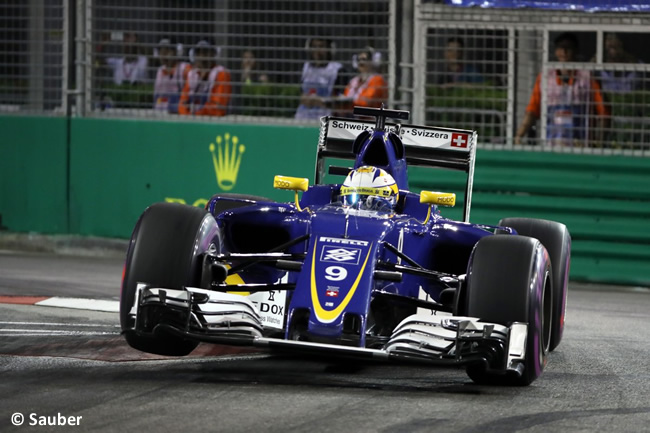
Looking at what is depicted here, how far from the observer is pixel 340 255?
764cm

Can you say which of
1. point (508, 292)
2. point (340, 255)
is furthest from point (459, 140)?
point (508, 292)

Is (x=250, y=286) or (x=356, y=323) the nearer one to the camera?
(x=356, y=323)

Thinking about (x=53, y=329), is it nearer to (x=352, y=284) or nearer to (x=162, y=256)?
(x=162, y=256)

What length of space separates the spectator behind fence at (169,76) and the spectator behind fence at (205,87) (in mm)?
78

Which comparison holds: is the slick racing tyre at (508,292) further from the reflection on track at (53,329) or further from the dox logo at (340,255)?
the reflection on track at (53,329)

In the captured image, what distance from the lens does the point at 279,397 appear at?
6.90 metres

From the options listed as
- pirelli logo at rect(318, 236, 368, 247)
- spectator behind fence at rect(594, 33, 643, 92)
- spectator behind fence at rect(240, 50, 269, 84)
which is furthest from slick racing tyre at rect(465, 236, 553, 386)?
spectator behind fence at rect(240, 50, 269, 84)

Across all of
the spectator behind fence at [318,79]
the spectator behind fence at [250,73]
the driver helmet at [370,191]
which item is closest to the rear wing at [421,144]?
the driver helmet at [370,191]

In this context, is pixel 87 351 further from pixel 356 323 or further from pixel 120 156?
pixel 120 156

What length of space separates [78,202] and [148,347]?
7735mm

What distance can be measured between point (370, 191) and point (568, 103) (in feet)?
18.3

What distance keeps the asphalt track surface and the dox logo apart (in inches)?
29.2

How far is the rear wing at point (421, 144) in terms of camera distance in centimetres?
1016

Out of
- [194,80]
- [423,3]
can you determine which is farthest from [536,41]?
[194,80]
